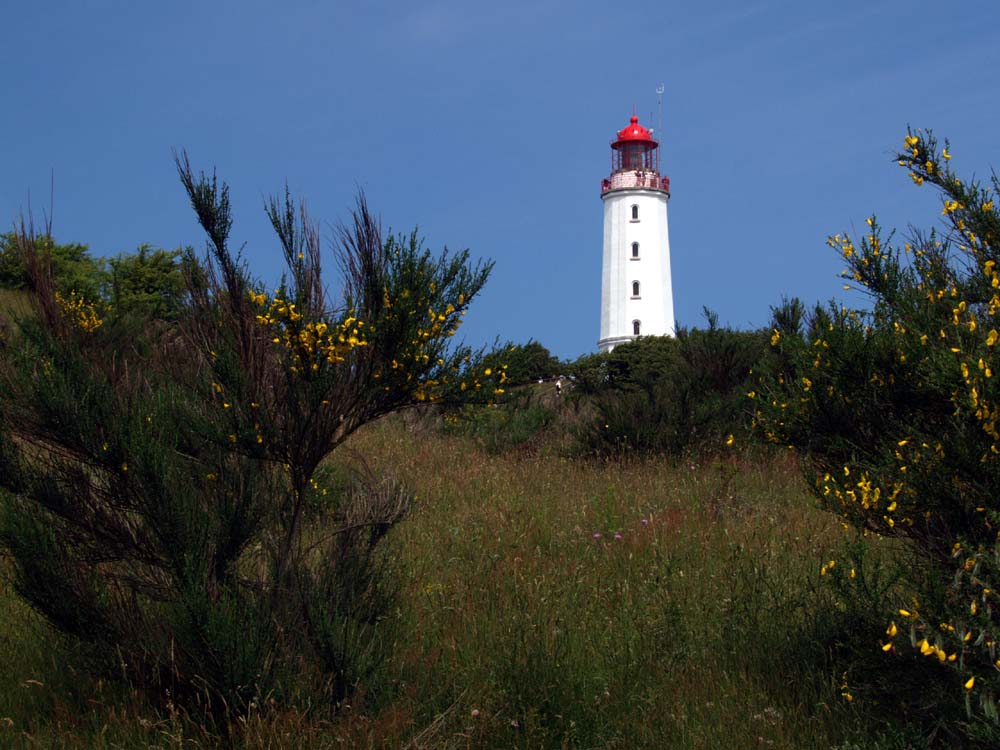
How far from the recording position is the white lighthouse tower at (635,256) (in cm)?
4362

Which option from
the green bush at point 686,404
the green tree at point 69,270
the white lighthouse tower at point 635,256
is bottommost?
the green bush at point 686,404

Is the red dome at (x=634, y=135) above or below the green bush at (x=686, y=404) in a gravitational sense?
above

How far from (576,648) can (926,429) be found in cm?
229

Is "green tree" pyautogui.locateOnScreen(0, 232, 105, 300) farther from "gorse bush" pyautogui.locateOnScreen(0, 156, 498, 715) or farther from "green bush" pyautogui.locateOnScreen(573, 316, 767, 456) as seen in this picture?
"gorse bush" pyautogui.locateOnScreen(0, 156, 498, 715)

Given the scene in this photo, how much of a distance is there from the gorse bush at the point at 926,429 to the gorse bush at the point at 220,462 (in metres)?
1.94

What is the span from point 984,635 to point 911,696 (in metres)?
0.91

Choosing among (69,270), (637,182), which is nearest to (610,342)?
(637,182)

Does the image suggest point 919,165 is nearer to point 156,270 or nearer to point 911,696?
point 911,696

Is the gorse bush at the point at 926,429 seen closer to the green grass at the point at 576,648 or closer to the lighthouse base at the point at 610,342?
the green grass at the point at 576,648

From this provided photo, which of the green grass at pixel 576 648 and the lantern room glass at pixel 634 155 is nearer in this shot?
the green grass at pixel 576 648

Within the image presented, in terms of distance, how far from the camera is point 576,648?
606 cm

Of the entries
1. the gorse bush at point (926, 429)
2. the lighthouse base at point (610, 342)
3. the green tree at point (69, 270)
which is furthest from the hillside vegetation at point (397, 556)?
the lighthouse base at point (610, 342)

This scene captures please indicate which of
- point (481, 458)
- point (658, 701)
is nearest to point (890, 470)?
point (658, 701)

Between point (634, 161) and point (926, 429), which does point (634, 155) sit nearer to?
point (634, 161)
